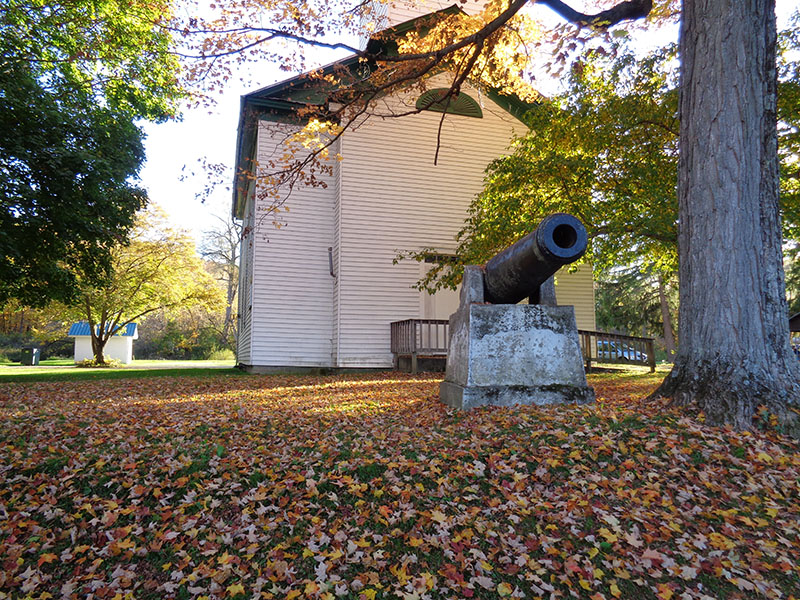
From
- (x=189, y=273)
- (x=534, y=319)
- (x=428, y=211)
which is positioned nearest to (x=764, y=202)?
(x=534, y=319)

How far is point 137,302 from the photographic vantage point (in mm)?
19141

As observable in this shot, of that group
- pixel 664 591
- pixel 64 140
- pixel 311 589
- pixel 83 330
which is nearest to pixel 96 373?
pixel 64 140

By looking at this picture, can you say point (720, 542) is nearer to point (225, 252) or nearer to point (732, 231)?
point (732, 231)

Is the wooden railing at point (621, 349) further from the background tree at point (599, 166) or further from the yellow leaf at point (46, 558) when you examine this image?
the yellow leaf at point (46, 558)

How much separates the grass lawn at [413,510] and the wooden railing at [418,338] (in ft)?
20.4

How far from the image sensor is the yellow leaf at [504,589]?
8.45 ft

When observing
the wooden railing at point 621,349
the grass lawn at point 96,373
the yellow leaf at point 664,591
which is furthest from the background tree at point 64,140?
the wooden railing at point 621,349

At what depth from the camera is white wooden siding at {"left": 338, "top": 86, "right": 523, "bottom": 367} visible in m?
12.3

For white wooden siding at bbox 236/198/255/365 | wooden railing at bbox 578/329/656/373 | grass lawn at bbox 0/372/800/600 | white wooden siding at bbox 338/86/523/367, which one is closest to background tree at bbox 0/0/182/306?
white wooden siding at bbox 236/198/255/365

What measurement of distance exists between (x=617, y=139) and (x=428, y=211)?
4937 mm

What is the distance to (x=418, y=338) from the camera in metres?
12.0

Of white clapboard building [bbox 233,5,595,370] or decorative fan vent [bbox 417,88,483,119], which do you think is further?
decorative fan vent [bbox 417,88,483,119]

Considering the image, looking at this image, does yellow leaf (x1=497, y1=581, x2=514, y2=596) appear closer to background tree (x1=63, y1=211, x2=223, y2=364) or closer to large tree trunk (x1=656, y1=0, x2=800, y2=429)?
large tree trunk (x1=656, y1=0, x2=800, y2=429)

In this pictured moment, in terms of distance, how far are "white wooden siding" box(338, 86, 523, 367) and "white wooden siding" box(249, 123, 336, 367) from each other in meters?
0.71
